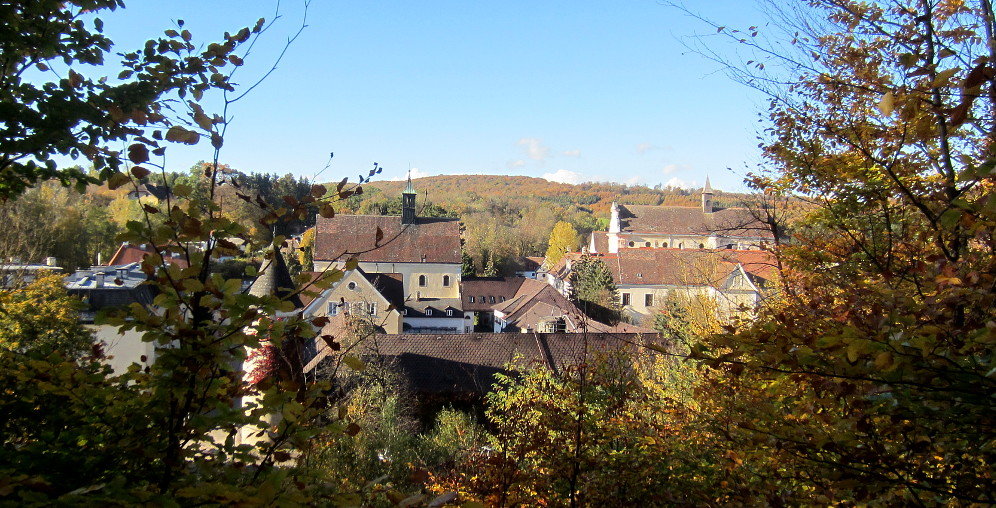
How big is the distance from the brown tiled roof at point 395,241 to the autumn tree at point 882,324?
124 ft

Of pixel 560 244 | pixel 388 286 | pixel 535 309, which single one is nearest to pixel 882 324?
pixel 535 309

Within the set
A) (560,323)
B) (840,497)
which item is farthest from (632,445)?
(560,323)

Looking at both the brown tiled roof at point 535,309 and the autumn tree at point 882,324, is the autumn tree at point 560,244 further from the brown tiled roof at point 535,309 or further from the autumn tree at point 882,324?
the autumn tree at point 882,324

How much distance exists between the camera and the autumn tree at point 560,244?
7912 cm

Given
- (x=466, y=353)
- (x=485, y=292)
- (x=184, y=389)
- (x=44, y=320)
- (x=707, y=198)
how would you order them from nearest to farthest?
(x=184, y=389) → (x=44, y=320) → (x=466, y=353) → (x=485, y=292) → (x=707, y=198)

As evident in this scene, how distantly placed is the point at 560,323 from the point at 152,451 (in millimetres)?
28182

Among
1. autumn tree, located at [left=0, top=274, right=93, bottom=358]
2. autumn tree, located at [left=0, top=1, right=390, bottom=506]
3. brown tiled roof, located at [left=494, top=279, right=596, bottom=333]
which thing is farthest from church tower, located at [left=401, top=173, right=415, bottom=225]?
autumn tree, located at [left=0, top=1, right=390, bottom=506]

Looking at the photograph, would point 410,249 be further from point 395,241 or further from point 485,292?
point 485,292

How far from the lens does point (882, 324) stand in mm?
2727

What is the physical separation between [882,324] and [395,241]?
44.9 meters

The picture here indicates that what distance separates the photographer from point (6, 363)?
14.7 ft

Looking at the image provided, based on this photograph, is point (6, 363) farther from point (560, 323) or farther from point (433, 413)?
point (560, 323)

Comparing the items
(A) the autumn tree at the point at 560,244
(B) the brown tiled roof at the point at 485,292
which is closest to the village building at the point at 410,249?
(B) the brown tiled roof at the point at 485,292

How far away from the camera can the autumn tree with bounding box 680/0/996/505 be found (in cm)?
251
